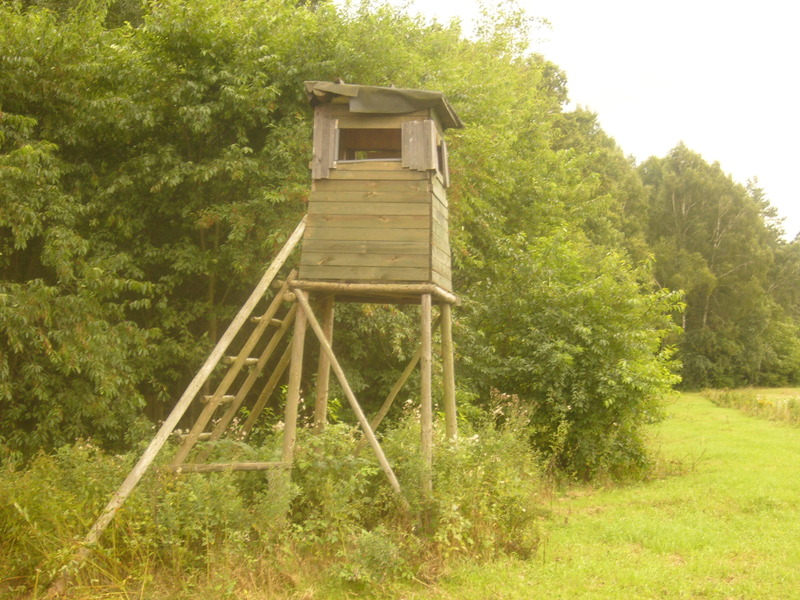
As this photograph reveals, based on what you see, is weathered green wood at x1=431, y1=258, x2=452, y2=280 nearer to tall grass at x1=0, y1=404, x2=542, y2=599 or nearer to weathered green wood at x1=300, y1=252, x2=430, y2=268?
weathered green wood at x1=300, y1=252, x2=430, y2=268

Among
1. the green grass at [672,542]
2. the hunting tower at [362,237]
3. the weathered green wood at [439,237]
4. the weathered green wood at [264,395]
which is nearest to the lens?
the green grass at [672,542]

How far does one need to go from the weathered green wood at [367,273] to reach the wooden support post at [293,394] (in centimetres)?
49

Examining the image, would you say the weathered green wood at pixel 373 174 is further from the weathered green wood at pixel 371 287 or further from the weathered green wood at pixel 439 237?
the weathered green wood at pixel 371 287

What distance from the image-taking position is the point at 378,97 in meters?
8.51

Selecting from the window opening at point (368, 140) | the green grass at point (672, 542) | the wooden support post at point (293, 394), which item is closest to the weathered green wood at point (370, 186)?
the window opening at point (368, 140)

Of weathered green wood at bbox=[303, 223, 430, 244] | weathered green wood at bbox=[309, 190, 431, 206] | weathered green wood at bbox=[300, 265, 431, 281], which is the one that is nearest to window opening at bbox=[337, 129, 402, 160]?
weathered green wood at bbox=[309, 190, 431, 206]

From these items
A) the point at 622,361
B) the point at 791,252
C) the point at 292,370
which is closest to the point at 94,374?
the point at 292,370

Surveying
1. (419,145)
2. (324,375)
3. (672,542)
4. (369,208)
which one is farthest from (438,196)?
(672,542)

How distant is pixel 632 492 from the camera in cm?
1206

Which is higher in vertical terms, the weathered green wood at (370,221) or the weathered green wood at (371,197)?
the weathered green wood at (371,197)

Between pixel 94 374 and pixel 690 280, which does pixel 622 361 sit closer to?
pixel 94 374

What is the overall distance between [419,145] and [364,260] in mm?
1542

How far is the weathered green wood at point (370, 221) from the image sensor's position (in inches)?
326

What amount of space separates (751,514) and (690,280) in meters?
29.2
